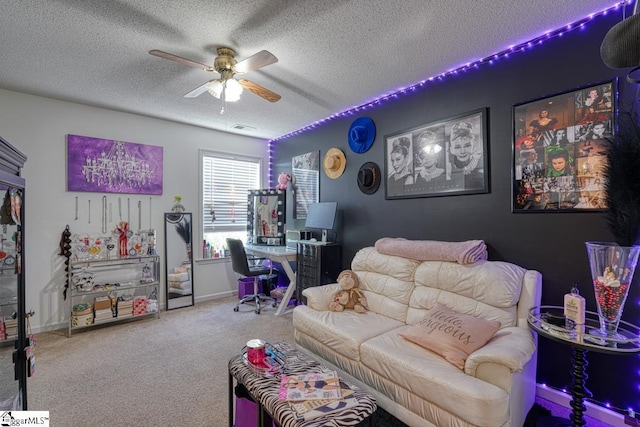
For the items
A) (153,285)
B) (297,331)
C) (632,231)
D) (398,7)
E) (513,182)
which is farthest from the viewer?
(153,285)

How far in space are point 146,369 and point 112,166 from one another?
2517mm

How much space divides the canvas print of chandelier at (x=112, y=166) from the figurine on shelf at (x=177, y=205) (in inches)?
9.1

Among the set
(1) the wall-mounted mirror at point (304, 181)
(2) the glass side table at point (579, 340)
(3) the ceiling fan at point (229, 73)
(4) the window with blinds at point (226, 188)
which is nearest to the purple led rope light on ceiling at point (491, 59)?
(1) the wall-mounted mirror at point (304, 181)

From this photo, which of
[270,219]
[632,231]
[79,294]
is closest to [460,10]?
[632,231]

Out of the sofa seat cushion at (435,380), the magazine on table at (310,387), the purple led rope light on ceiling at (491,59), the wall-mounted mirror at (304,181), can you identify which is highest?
the purple led rope light on ceiling at (491,59)

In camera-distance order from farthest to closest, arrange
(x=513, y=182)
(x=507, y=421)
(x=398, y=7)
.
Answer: (x=513, y=182) → (x=398, y=7) → (x=507, y=421)

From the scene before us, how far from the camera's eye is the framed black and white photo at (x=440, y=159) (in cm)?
252

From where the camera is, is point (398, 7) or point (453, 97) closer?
point (398, 7)

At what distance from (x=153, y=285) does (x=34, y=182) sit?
1694 mm

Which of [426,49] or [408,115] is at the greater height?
[426,49]

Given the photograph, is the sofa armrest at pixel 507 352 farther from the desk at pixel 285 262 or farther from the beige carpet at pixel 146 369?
the desk at pixel 285 262

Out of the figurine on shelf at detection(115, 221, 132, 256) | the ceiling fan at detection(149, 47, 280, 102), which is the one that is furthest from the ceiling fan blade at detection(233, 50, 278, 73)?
the figurine on shelf at detection(115, 221, 132, 256)

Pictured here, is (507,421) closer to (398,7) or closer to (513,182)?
(513,182)

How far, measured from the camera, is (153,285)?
12.3 feet
